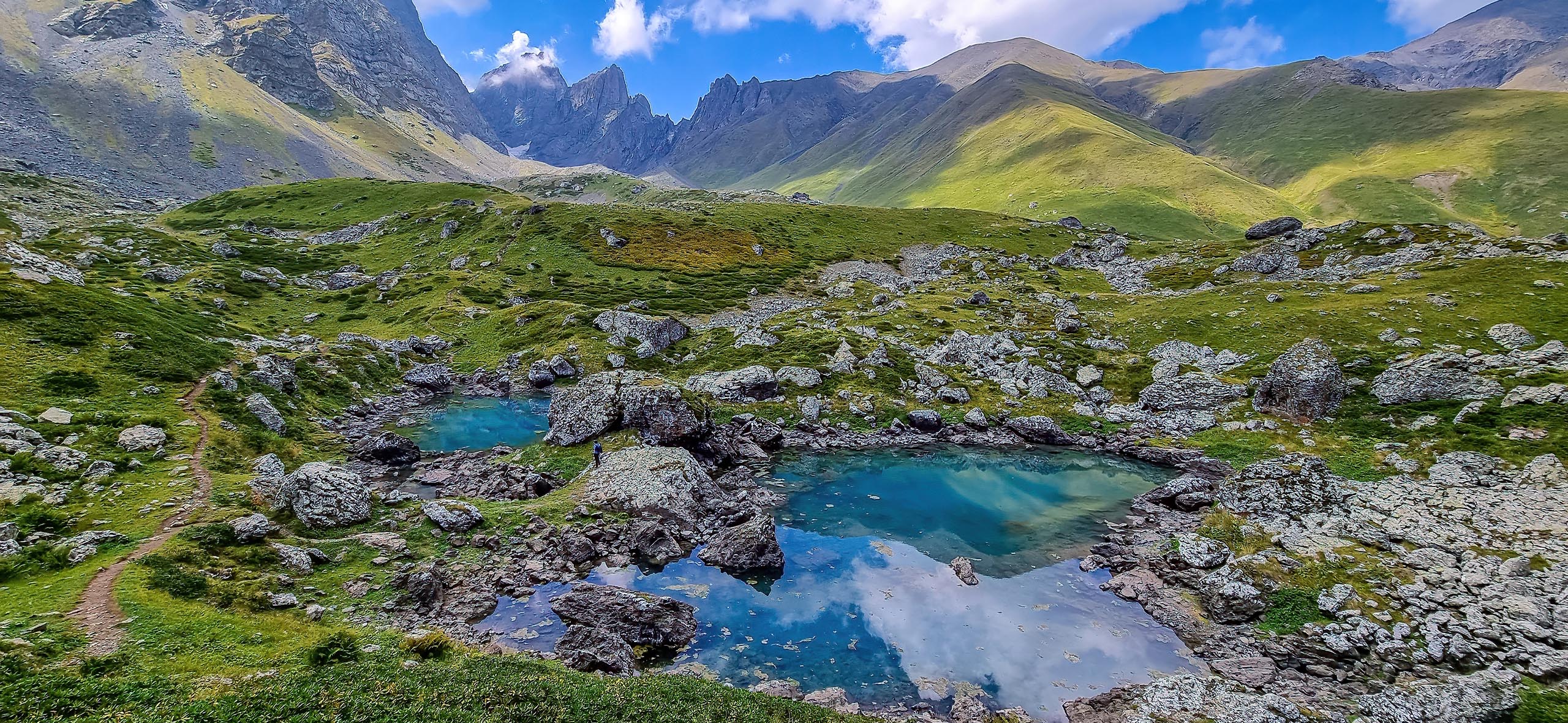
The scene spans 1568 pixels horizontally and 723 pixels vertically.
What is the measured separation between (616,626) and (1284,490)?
44714mm

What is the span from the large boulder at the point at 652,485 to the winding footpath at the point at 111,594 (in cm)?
1981

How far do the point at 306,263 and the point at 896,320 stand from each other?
121 metres

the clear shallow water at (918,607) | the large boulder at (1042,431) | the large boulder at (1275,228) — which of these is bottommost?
the clear shallow water at (918,607)

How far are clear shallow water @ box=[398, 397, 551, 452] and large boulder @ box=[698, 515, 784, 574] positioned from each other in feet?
82.7

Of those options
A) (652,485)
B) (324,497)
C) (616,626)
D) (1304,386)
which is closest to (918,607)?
(616,626)

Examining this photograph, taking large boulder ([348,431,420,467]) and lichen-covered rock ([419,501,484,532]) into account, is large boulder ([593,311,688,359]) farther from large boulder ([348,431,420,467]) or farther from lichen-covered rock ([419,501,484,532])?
lichen-covered rock ([419,501,484,532])

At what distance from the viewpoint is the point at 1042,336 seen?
81.6 m

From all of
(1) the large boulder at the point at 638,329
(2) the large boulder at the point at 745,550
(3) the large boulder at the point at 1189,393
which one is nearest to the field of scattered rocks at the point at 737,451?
(2) the large boulder at the point at 745,550

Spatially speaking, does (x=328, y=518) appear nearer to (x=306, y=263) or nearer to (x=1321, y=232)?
(x=306, y=263)

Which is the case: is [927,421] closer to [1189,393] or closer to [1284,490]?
[1189,393]

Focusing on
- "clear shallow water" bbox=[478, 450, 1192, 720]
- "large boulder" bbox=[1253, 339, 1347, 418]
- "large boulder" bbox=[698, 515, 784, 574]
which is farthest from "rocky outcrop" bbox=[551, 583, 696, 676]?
"large boulder" bbox=[1253, 339, 1347, 418]

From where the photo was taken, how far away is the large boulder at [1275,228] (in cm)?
11950

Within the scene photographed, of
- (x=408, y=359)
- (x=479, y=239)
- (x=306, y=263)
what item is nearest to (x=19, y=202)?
(x=306, y=263)

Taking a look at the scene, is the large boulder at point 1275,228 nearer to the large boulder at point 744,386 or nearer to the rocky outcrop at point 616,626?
the large boulder at point 744,386
